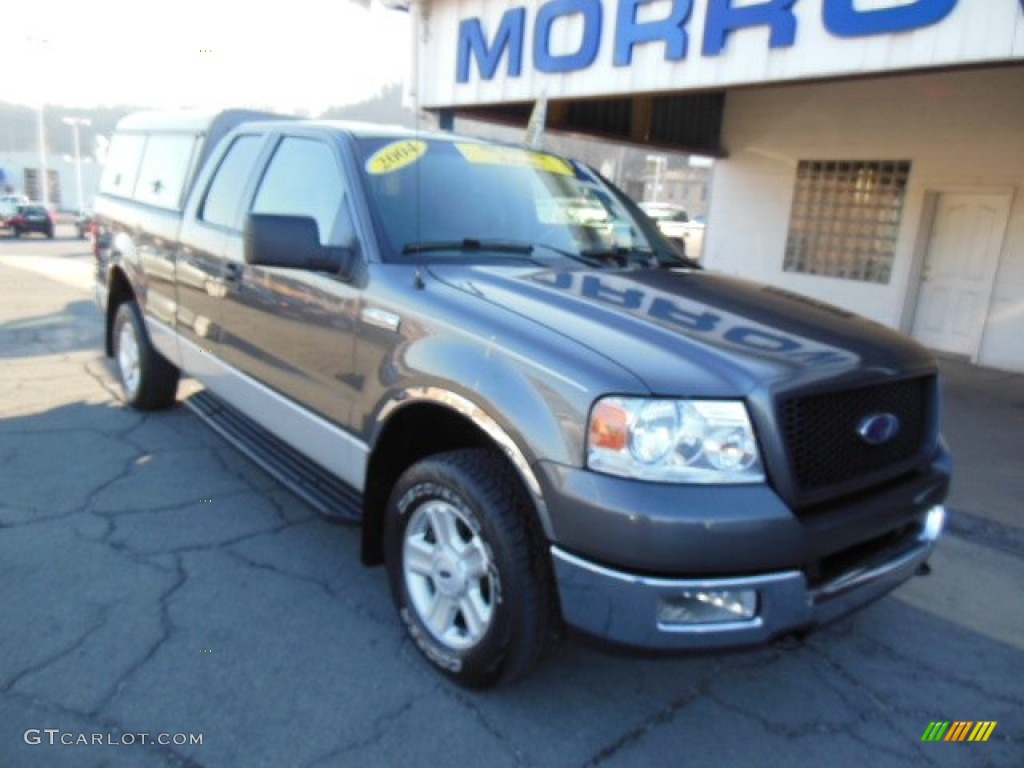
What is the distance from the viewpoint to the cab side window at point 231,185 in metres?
3.86

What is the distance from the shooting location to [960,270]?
364 inches

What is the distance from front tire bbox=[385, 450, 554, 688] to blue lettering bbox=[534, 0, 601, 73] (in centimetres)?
632

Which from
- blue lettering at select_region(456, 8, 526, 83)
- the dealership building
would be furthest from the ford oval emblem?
blue lettering at select_region(456, 8, 526, 83)

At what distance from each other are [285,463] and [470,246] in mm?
1338

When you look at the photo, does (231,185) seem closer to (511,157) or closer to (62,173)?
(511,157)

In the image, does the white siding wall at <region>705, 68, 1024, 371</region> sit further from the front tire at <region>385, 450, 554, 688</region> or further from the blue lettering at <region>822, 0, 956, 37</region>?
the front tire at <region>385, 450, 554, 688</region>

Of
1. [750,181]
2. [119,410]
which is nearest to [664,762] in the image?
[119,410]

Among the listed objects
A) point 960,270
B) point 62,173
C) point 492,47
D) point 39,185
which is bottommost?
point 39,185

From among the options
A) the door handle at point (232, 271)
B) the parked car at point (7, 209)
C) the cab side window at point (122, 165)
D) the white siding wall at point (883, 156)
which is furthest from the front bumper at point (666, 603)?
the parked car at point (7, 209)

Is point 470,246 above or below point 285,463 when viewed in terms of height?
above

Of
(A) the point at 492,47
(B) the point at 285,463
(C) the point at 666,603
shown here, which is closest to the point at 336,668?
(B) the point at 285,463

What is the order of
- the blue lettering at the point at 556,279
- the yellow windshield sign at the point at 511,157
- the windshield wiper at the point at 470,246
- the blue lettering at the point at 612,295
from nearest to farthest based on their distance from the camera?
the blue lettering at the point at 612,295 → the blue lettering at the point at 556,279 → the windshield wiper at the point at 470,246 → the yellow windshield sign at the point at 511,157

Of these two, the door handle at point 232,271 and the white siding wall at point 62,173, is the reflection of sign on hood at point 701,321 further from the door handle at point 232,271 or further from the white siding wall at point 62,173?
the white siding wall at point 62,173

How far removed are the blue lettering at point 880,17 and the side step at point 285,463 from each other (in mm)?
5057
